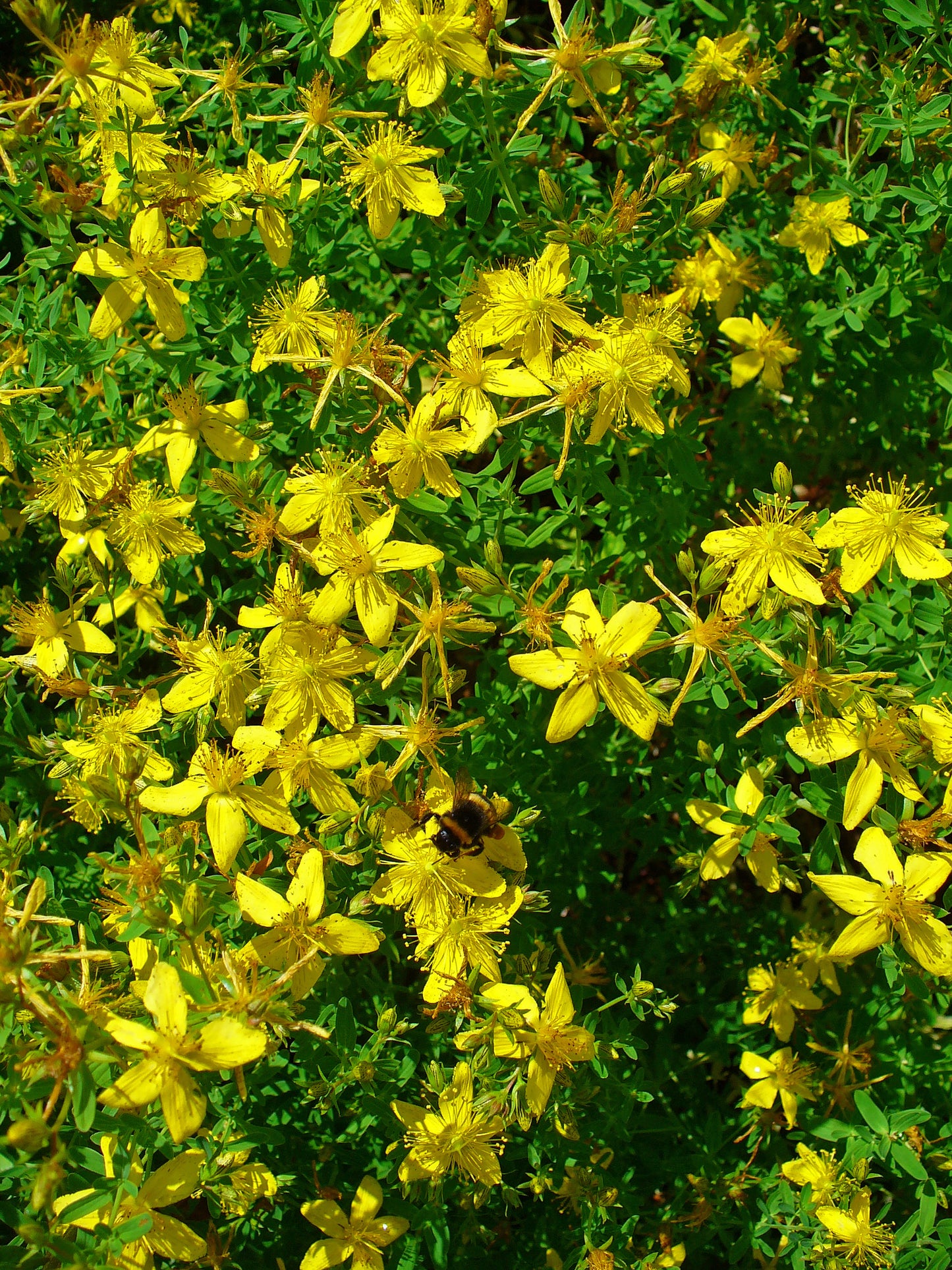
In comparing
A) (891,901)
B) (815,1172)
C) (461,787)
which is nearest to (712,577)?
(461,787)

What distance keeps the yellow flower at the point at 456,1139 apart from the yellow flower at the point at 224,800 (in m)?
0.74

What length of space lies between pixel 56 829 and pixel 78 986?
1.22 meters

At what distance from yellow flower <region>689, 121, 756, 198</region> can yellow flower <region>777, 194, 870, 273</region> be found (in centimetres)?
20

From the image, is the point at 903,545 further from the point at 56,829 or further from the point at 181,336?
the point at 56,829

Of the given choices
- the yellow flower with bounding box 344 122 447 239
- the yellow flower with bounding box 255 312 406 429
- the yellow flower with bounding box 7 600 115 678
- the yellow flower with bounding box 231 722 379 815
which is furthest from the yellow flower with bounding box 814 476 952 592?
the yellow flower with bounding box 7 600 115 678

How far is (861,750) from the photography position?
2.23 m

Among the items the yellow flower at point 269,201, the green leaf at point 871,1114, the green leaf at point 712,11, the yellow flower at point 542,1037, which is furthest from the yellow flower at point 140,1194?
the green leaf at point 712,11

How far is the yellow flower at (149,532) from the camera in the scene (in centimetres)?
262

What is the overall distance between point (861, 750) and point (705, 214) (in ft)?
4.83

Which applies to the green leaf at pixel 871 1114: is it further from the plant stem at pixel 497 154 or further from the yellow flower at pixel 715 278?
the plant stem at pixel 497 154

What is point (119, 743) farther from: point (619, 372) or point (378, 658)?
point (619, 372)

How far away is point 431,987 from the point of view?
2234 mm

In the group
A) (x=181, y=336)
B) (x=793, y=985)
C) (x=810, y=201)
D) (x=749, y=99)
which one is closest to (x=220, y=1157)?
(x=793, y=985)

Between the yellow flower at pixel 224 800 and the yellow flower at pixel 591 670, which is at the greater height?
the yellow flower at pixel 591 670
